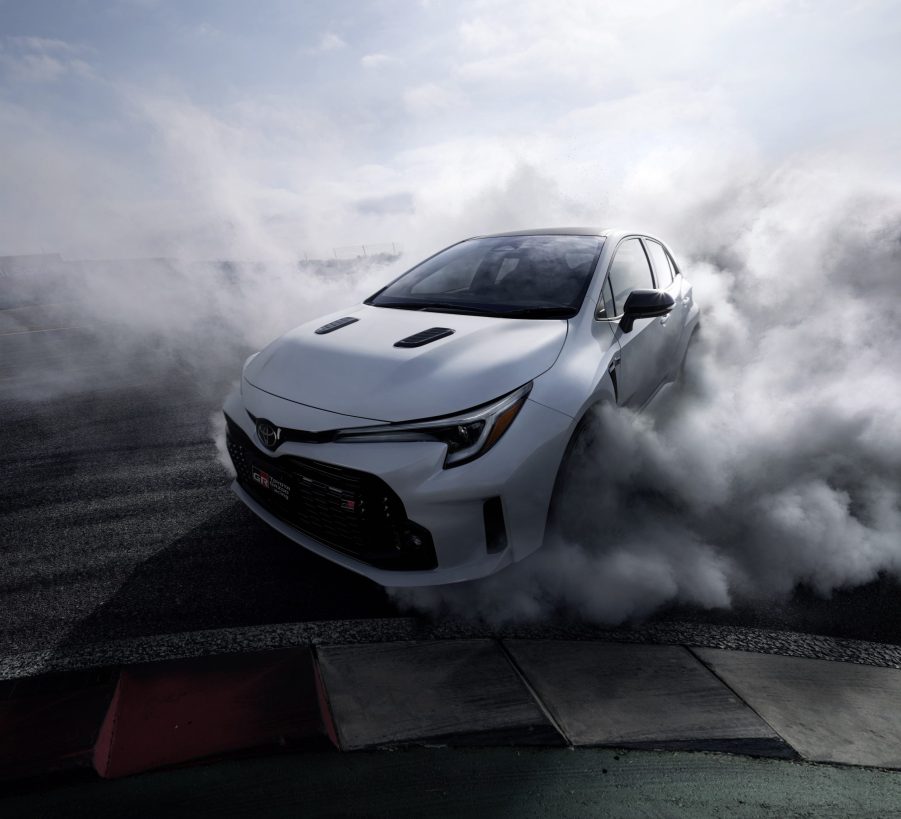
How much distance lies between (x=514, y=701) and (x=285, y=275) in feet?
38.4

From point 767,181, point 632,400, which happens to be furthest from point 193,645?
point 767,181

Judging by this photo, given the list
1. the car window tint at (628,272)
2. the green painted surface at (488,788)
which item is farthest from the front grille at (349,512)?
the car window tint at (628,272)

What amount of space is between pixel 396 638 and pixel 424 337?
4.18 feet

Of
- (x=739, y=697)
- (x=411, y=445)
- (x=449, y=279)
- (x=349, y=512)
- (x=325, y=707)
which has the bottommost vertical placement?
(x=739, y=697)

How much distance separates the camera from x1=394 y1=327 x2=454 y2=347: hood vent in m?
2.53

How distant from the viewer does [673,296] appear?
3.73m

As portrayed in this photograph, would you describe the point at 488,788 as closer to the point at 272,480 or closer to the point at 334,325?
the point at 272,480

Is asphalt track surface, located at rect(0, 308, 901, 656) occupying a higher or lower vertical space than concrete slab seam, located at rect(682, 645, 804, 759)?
higher

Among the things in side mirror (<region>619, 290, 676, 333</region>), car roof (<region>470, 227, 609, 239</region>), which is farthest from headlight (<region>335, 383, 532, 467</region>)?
car roof (<region>470, 227, 609, 239</region>)

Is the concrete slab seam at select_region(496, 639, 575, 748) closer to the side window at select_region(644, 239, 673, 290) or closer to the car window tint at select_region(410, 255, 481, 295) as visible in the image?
the car window tint at select_region(410, 255, 481, 295)

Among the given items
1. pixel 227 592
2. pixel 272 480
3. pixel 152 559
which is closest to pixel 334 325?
pixel 272 480

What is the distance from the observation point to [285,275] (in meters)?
12.4

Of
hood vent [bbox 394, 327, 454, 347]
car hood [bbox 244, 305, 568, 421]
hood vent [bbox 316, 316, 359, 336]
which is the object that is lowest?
car hood [bbox 244, 305, 568, 421]

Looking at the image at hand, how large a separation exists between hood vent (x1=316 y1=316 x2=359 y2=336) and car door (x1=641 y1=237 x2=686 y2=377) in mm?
1935
